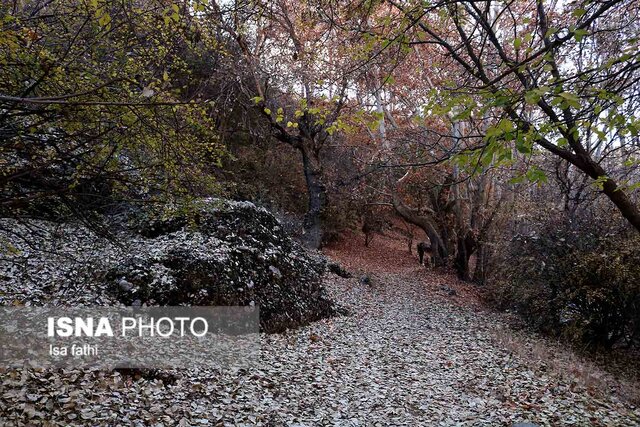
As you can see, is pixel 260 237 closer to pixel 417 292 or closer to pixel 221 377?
pixel 221 377

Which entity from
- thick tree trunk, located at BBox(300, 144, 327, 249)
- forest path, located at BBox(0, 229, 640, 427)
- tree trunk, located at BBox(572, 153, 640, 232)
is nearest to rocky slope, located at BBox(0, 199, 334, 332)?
forest path, located at BBox(0, 229, 640, 427)

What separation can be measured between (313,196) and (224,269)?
7638 mm

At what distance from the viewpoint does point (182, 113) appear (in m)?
3.71

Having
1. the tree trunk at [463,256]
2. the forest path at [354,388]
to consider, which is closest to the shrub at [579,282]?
the forest path at [354,388]

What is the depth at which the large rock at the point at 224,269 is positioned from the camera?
239 inches

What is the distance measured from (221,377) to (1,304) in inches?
99.8

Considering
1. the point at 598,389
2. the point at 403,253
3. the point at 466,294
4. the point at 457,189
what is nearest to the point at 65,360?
the point at 598,389

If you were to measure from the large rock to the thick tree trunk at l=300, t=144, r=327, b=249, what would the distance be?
203 inches

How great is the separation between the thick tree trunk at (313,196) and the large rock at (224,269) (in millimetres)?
Answer: 5158

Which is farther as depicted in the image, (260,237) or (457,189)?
(457,189)

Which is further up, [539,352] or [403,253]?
[403,253]

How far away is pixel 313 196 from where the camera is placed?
1426 centimetres

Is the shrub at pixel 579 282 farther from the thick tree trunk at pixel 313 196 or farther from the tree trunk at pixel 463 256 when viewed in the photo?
the thick tree trunk at pixel 313 196

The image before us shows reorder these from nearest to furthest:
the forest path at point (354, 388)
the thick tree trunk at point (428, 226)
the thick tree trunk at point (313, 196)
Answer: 1. the forest path at point (354, 388)
2. the thick tree trunk at point (313, 196)
3. the thick tree trunk at point (428, 226)
